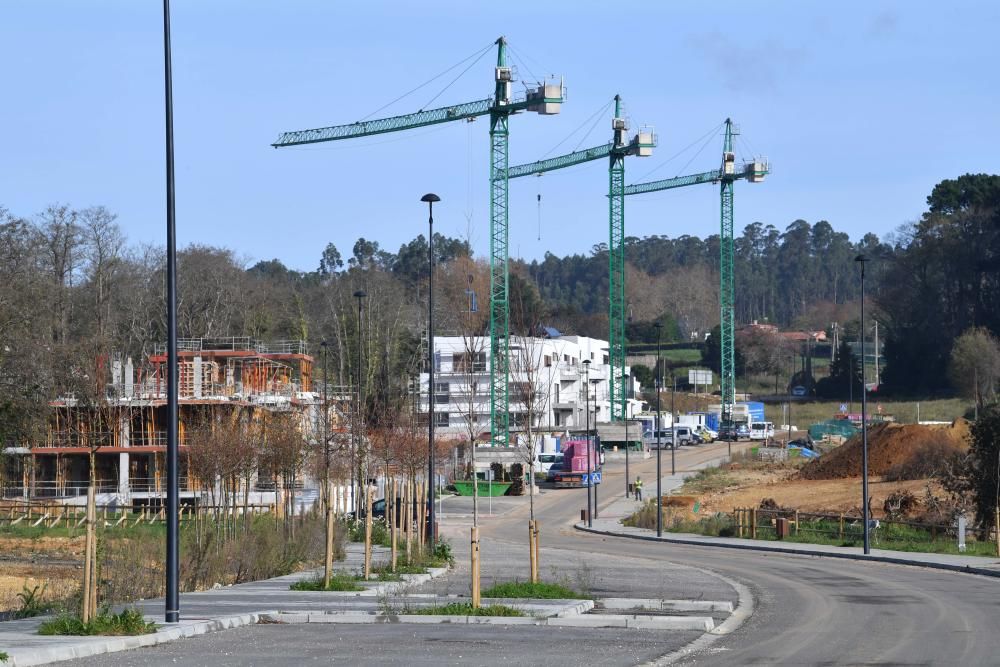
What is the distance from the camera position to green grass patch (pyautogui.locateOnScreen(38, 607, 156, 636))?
56.4 ft

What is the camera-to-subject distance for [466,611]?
2066 cm

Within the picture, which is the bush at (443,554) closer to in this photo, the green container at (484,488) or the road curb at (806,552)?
the road curb at (806,552)

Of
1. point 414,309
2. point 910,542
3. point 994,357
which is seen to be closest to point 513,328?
point 414,309

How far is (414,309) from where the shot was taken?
12256 centimetres

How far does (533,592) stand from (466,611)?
297cm

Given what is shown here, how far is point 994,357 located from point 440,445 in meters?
54.9

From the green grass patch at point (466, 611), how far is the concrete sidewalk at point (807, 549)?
16901mm

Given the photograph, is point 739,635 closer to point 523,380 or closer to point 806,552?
point 806,552

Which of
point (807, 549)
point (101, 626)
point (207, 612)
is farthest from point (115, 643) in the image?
point (807, 549)

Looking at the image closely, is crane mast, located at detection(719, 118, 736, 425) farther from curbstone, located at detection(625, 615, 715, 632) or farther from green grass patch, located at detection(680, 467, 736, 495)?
curbstone, located at detection(625, 615, 715, 632)

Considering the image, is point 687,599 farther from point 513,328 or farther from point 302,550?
point 513,328

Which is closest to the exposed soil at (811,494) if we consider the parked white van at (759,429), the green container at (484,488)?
the green container at (484,488)

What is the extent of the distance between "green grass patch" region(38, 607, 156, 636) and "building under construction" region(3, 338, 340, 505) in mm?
47872

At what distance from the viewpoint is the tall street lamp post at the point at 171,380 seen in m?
18.8
